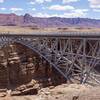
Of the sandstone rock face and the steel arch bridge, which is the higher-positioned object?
the steel arch bridge

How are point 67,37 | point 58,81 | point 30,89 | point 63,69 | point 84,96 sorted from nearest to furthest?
point 84,96 < point 67,37 < point 63,69 < point 30,89 < point 58,81

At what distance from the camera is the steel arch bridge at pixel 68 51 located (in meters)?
34.5

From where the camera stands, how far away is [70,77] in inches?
1582

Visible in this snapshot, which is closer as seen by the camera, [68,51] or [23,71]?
[68,51]

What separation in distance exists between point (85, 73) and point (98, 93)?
1783 cm

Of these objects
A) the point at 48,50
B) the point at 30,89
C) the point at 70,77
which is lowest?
the point at 30,89

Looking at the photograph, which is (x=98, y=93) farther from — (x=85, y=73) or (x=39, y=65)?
(x=39, y=65)

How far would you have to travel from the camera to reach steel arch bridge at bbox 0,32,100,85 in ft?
113

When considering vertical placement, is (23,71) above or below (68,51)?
below

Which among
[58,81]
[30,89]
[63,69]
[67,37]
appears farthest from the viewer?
[58,81]

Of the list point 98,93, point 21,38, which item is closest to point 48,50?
point 21,38

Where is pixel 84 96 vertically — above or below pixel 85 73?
above

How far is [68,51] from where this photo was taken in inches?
1601

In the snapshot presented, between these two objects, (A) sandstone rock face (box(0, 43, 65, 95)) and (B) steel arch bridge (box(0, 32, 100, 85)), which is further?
(A) sandstone rock face (box(0, 43, 65, 95))
